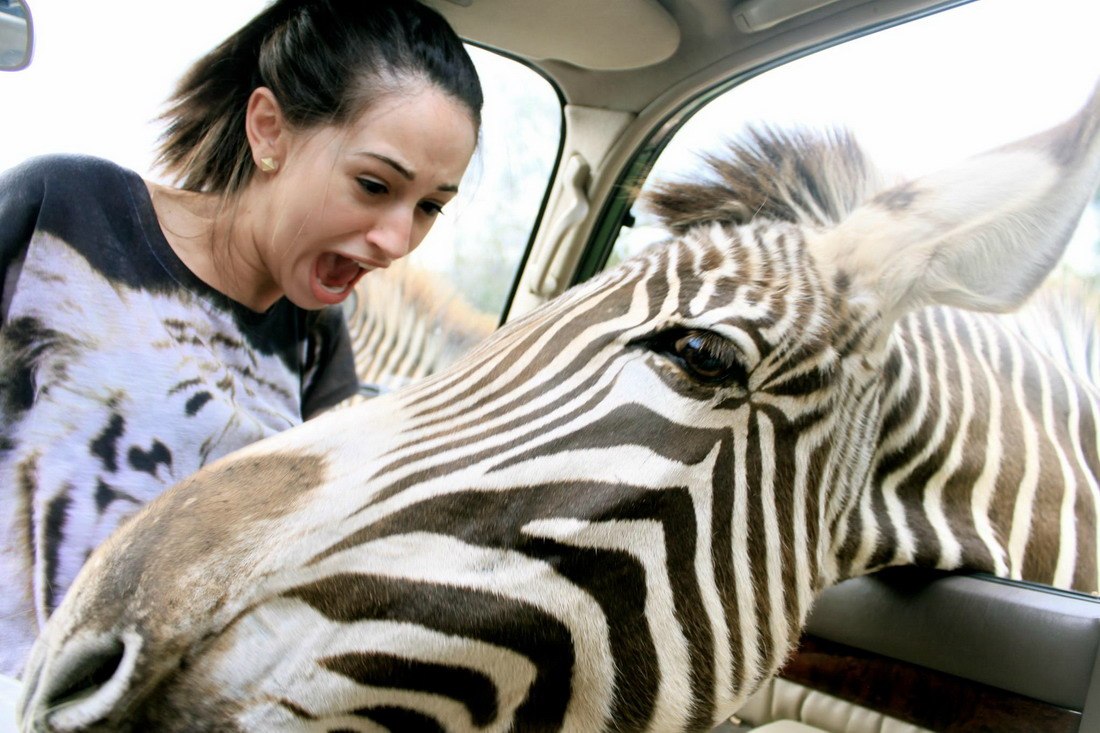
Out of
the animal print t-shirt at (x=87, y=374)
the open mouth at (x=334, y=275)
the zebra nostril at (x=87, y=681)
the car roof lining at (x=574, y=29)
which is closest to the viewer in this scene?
the zebra nostril at (x=87, y=681)

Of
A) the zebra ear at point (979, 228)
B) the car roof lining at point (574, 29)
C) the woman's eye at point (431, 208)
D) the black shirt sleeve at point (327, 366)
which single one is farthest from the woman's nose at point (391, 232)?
the zebra ear at point (979, 228)

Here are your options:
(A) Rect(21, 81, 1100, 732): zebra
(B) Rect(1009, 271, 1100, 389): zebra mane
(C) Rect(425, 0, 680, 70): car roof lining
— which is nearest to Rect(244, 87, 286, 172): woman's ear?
(C) Rect(425, 0, 680, 70): car roof lining

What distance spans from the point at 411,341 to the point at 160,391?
1391mm

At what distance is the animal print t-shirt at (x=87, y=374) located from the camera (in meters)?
1.29

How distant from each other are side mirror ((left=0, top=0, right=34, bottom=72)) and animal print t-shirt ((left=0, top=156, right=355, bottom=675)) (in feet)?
0.71

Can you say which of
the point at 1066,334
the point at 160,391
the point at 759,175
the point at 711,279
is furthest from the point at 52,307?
the point at 1066,334

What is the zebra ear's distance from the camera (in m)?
1.11

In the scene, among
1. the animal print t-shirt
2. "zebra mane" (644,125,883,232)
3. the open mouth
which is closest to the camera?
the animal print t-shirt

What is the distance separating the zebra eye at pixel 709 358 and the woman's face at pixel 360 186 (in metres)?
0.73

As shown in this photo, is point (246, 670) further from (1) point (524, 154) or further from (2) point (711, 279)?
(1) point (524, 154)

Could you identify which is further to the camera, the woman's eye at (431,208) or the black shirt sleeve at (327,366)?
the black shirt sleeve at (327,366)

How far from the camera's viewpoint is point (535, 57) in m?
2.08

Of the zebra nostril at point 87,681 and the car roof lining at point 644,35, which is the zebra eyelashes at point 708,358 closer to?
the zebra nostril at point 87,681

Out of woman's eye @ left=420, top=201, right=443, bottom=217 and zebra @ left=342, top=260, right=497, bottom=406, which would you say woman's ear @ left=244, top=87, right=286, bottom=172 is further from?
zebra @ left=342, top=260, right=497, bottom=406
